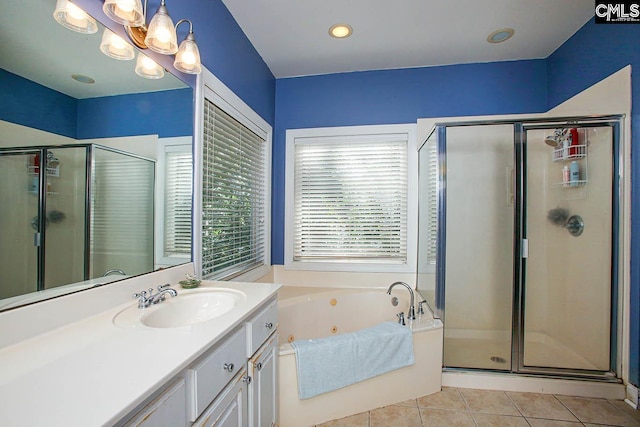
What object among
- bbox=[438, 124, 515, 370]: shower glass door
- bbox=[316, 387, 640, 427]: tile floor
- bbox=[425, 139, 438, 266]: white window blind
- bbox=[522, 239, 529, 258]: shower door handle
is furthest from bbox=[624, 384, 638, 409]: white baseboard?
bbox=[425, 139, 438, 266]: white window blind

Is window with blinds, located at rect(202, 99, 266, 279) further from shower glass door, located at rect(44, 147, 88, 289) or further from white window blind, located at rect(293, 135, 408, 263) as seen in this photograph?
shower glass door, located at rect(44, 147, 88, 289)

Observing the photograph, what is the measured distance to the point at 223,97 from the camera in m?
1.83

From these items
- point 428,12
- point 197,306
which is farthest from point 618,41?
point 197,306

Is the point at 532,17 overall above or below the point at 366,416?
above

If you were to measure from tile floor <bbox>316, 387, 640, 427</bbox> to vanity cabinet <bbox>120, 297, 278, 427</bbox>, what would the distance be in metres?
0.64

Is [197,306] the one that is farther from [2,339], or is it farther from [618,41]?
[618,41]

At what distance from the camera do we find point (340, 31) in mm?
2152

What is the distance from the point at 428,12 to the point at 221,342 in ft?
7.90

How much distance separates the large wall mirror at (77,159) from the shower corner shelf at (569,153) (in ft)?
9.19

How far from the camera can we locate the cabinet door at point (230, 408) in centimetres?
87

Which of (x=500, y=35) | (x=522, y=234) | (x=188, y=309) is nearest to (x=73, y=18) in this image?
(x=188, y=309)

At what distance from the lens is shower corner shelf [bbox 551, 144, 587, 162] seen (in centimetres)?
211

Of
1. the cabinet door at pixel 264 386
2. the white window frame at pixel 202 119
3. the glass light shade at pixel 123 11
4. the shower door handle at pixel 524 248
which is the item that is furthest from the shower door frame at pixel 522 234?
the glass light shade at pixel 123 11

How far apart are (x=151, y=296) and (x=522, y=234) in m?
2.50
